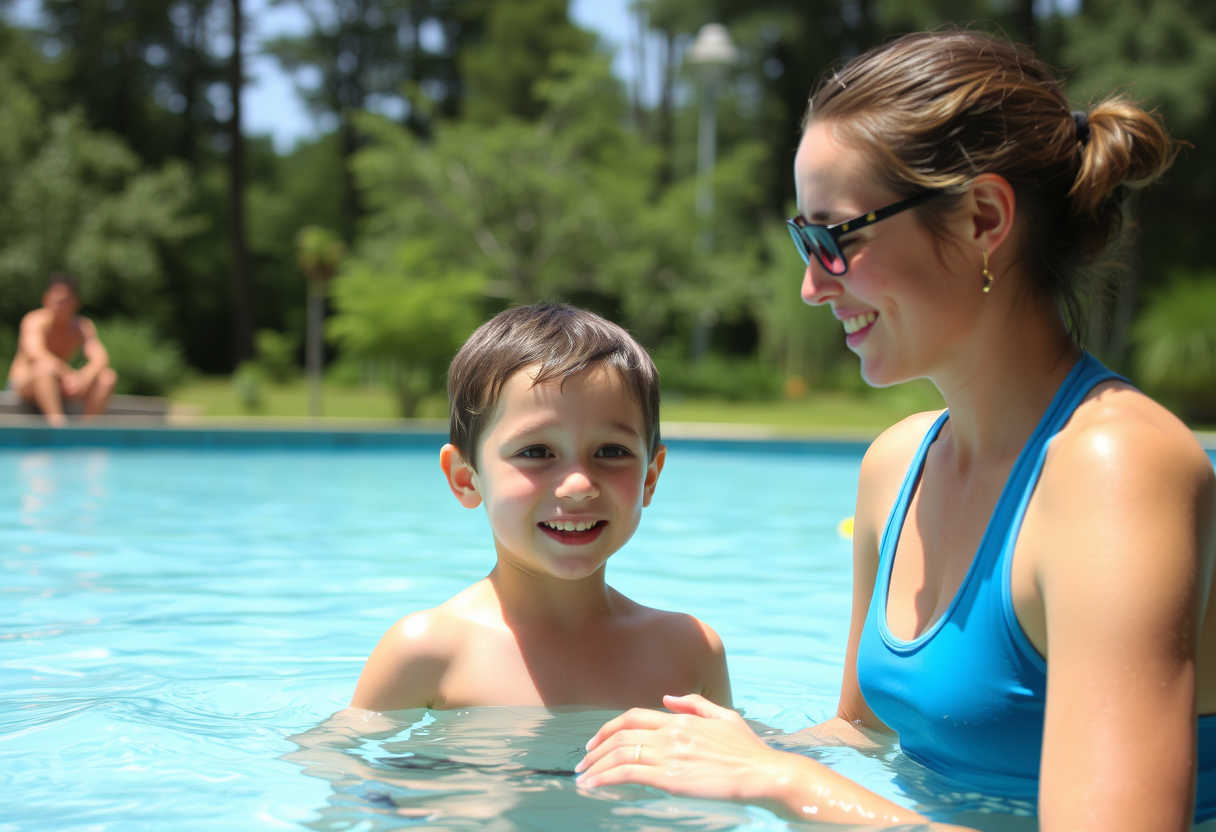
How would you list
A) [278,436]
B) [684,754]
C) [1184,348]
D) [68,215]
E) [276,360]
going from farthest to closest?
[276,360] → [68,215] → [1184,348] → [278,436] → [684,754]

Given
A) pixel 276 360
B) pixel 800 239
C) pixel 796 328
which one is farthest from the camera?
pixel 276 360

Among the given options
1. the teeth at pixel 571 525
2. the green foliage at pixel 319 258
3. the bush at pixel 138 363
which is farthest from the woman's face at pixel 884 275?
the bush at pixel 138 363

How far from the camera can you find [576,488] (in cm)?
225

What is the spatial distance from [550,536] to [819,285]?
0.83 m

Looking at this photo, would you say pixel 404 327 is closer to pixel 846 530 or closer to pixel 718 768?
pixel 846 530

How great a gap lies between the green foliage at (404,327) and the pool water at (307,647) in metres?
5.49

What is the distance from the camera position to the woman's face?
170 centimetres

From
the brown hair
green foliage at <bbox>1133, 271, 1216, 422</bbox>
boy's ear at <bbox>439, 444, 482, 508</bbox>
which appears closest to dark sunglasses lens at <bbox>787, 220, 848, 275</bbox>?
the brown hair

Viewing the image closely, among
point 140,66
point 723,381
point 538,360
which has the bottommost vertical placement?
point 723,381

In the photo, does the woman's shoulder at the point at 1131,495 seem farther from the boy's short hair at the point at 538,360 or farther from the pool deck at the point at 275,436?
the pool deck at the point at 275,436

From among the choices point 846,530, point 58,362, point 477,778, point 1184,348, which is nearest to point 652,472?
point 477,778

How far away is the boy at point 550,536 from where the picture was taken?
2320mm

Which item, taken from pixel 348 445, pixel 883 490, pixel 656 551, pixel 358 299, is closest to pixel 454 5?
pixel 358 299

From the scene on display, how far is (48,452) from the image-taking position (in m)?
10.1
